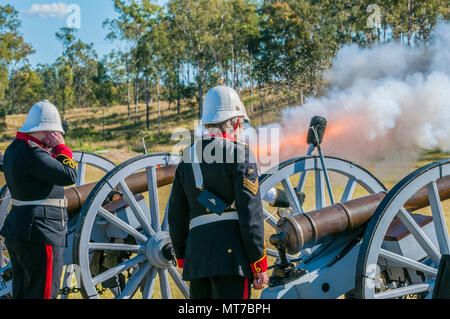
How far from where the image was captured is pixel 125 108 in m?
43.1

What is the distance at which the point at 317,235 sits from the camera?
3457 mm

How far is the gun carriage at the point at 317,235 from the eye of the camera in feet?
11.0

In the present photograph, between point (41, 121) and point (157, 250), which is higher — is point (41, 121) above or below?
above

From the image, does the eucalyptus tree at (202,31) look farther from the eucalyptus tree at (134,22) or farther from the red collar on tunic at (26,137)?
the red collar on tunic at (26,137)

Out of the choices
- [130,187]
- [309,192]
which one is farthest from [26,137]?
[309,192]

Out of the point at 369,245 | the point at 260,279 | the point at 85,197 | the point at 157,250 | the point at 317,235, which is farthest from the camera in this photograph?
the point at 85,197

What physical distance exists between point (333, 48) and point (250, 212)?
2767cm

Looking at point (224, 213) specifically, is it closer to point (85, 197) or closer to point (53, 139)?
point (53, 139)

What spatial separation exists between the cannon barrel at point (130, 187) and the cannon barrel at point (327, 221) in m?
1.72

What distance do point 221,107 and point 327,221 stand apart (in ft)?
3.71

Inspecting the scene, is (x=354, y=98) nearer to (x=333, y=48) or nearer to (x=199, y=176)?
(x=199, y=176)

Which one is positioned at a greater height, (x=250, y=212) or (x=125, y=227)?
(x=250, y=212)

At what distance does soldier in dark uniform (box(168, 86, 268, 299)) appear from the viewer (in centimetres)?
278
